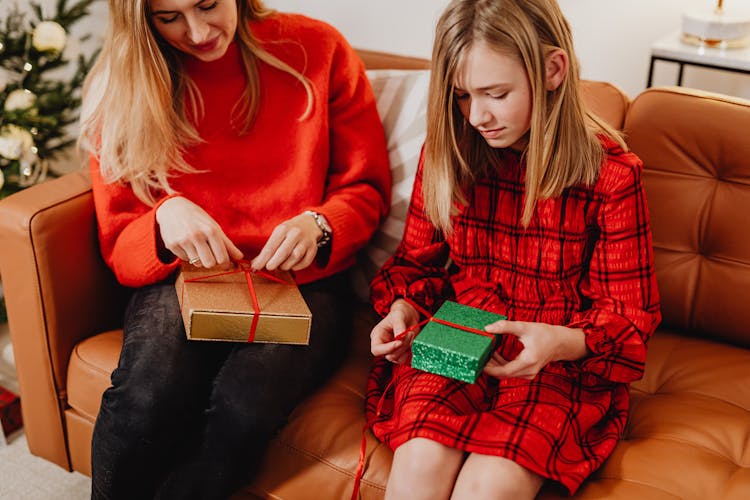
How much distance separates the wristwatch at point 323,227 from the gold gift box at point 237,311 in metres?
0.17

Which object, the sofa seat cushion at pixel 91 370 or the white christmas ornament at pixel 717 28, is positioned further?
the white christmas ornament at pixel 717 28

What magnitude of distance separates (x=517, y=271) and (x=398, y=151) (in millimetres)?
463

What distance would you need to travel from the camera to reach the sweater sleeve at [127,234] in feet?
5.12

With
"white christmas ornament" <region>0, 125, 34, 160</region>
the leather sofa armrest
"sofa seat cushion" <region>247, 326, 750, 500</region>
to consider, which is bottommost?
"sofa seat cushion" <region>247, 326, 750, 500</region>

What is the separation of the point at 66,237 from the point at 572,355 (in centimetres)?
100

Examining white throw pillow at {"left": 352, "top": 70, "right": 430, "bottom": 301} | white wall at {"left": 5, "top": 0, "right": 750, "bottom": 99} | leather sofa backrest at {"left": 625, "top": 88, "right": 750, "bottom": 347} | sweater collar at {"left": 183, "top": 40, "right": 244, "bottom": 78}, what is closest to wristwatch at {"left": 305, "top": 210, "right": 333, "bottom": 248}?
white throw pillow at {"left": 352, "top": 70, "right": 430, "bottom": 301}

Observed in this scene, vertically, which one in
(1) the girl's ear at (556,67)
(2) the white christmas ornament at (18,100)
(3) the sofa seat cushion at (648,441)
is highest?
(1) the girl's ear at (556,67)

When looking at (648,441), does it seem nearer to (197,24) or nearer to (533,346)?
(533,346)

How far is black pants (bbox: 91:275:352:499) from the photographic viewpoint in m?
1.36

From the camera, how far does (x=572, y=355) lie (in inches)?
51.4

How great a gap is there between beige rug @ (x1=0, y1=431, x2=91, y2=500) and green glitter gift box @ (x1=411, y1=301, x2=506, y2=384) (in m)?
1.03

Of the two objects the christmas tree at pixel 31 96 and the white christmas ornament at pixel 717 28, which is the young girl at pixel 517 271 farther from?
the christmas tree at pixel 31 96

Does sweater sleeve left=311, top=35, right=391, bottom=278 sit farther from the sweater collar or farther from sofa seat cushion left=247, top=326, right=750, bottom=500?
sofa seat cushion left=247, top=326, right=750, bottom=500

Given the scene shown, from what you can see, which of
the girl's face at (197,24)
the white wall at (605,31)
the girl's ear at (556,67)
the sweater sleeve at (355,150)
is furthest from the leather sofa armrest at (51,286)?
the white wall at (605,31)
